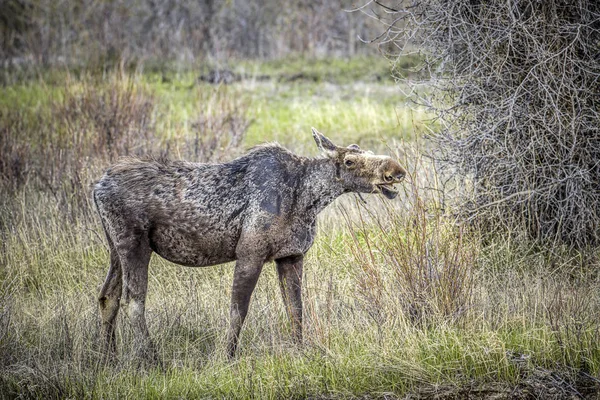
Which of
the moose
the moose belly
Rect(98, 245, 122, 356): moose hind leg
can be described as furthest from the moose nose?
Rect(98, 245, 122, 356): moose hind leg

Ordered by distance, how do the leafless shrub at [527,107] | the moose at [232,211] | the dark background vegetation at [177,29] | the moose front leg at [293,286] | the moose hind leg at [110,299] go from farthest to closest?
1. the dark background vegetation at [177,29]
2. the leafless shrub at [527,107]
3. the moose hind leg at [110,299]
4. the moose front leg at [293,286]
5. the moose at [232,211]

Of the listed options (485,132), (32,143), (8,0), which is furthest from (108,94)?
Result: (8,0)

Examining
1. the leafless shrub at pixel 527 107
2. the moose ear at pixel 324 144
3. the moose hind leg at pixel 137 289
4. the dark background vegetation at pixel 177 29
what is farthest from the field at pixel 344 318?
the dark background vegetation at pixel 177 29

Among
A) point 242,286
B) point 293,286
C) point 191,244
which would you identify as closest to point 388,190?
point 293,286

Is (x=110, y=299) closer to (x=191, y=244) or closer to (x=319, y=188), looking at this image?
(x=191, y=244)

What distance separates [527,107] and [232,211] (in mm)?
3858

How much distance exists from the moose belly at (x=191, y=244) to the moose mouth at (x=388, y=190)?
1310 millimetres

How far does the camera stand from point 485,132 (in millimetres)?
8602

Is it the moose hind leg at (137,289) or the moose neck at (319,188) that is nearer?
the moose hind leg at (137,289)

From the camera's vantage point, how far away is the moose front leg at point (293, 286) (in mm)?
6785

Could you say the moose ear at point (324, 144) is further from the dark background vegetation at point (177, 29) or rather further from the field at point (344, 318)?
the dark background vegetation at point (177, 29)

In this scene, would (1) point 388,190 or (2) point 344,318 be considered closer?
(1) point 388,190

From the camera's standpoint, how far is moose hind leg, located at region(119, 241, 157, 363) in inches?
257

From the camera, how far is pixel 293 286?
684 cm
